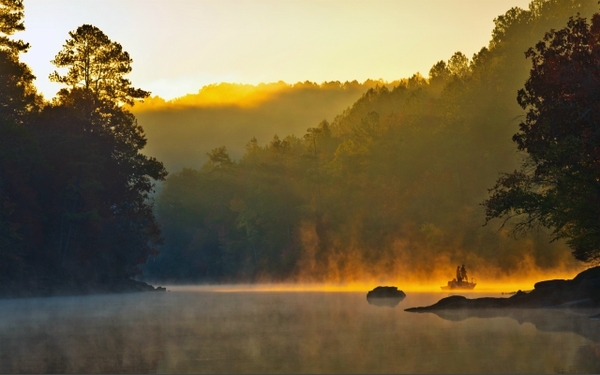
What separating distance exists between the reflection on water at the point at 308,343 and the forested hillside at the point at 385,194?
53846 mm

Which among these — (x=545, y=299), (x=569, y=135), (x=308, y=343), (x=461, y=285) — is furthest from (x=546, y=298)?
(x=461, y=285)

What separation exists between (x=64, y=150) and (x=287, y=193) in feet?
201

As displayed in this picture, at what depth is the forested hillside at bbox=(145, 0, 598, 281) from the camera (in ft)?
318

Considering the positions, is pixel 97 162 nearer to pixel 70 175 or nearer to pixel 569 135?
pixel 70 175

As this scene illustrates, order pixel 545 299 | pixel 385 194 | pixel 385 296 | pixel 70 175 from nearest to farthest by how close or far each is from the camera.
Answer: pixel 545 299 < pixel 385 296 < pixel 70 175 < pixel 385 194

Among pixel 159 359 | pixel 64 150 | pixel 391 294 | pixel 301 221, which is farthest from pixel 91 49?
pixel 159 359

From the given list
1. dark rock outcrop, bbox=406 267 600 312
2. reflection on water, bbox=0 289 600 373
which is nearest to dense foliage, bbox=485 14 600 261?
dark rock outcrop, bbox=406 267 600 312

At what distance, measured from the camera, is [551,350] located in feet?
68.0

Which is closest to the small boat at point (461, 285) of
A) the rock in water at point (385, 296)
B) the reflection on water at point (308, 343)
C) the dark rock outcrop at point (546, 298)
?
the rock in water at point (385, 296)

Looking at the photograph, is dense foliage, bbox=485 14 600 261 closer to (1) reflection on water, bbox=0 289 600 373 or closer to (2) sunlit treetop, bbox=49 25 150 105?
(1) reflection on water, bbox=0 289 600 373

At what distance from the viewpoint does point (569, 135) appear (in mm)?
34812

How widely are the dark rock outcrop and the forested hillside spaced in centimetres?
4191

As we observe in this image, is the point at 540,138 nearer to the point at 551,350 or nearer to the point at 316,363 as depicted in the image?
the point at 551,350

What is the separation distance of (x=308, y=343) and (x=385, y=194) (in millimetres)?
91517
